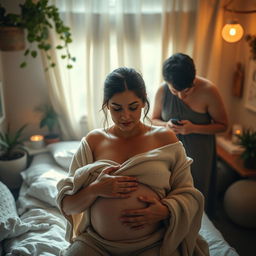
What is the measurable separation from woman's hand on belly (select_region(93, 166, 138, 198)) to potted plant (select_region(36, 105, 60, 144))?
1.53 meters

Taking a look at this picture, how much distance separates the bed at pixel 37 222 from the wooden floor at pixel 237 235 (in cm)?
55

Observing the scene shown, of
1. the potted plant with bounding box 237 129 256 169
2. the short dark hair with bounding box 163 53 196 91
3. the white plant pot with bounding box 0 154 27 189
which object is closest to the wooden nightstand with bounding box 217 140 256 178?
the potted plant with bounding box 237 129 256 169

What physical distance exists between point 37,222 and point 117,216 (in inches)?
28.6

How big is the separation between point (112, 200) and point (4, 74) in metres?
1.85

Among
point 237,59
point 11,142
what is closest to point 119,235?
point 11,142

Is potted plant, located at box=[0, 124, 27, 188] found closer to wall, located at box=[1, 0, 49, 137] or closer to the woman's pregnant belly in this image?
wall, located at box=[1, 0, 49, 137]

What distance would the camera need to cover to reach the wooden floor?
78.0 inches

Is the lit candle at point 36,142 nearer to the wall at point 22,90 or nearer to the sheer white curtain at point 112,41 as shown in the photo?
the wall at point 22,90

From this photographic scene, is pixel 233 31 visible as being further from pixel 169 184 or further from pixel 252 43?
pixel 169 184

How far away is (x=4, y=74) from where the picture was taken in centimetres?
248

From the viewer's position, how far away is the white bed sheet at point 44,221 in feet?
4.51

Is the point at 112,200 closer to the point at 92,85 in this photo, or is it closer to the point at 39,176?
the point at 39,176

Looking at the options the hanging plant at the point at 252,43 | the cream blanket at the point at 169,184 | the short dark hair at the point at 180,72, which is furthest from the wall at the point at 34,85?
the cream blanket at the point at 169,184

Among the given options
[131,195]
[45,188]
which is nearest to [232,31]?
[131,195]
